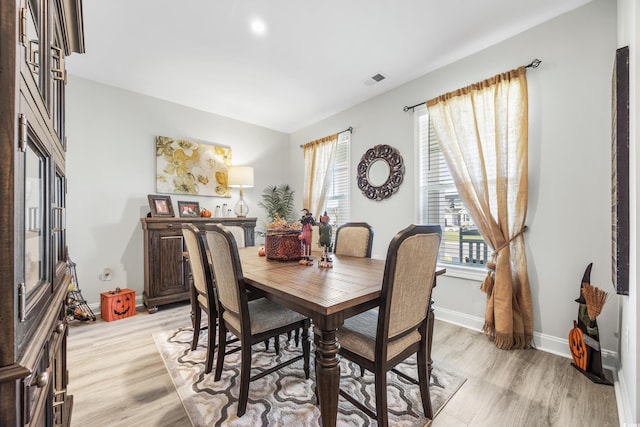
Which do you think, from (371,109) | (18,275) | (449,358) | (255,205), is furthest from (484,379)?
(255,205)

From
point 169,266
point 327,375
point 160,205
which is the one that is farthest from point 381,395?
point 160,205

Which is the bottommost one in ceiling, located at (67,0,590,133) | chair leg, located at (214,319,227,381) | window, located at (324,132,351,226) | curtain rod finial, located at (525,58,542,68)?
chair leg, located at (214,319,227,381)

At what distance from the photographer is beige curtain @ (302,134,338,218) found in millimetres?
4211

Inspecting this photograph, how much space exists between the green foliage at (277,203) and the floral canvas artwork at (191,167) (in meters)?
0.72

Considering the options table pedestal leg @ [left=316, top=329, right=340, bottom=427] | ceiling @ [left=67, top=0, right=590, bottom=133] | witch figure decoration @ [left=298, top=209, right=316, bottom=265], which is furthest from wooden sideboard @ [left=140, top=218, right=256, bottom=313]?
table pedestal leg @ [left=316, top=329, right=340, bottom=427]

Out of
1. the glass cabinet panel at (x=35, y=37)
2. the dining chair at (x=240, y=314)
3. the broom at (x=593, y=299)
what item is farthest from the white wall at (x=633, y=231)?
the glass cabinet panel at (x=35, y=37)

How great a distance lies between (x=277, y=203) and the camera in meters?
4.77

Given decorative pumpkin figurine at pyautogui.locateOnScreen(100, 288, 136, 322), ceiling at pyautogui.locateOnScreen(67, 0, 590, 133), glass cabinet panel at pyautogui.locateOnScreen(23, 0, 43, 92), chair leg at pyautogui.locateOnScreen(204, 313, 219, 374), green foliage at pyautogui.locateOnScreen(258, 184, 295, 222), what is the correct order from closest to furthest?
glass cabinet panel at pyautogui.locateOnScreen(23, 0, 43, 92) < chair leg at pyautogui.locateOnScreen(204, 313, 219, 374) < ceiling at pyautogui.locateOnScreen(67, 0, 590, 133) < decorative pumpkin figurine at pyautogui.locateOnScreen(100, 288, 136, 322) < green foliage at pyautogui.locateOnScreen(258, 184, 295, 222)

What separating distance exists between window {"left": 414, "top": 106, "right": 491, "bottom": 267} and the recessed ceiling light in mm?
1817

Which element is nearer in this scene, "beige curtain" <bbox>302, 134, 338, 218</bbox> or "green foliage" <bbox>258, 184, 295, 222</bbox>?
"beige curtain" <bbox>302, 134, 338, 218</bbox>

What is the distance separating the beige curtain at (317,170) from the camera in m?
4.21

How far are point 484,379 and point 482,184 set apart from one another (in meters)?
1.59

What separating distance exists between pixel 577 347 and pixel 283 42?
133 inches

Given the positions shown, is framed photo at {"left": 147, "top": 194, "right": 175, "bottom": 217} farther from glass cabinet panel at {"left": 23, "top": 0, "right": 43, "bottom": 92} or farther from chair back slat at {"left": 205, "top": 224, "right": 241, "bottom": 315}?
glass cabinet panel at {"left": 23, "top": 0, "right": 43, "bottom": 92}
